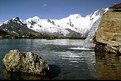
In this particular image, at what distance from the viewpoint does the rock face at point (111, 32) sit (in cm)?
7688

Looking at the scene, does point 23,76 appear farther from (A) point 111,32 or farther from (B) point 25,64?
(A) point 111,32

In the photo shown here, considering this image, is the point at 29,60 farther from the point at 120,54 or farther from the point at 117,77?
the point at 120,54

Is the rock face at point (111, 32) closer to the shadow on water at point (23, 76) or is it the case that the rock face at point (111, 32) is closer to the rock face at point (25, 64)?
the rock face at point (25, 64)

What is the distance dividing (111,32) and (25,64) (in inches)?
1788

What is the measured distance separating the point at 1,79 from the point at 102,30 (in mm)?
56178

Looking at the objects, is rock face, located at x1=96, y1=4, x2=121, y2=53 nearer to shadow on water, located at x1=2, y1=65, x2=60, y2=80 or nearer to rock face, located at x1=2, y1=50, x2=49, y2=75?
rock face, located at x1=2, y1=50, x2=49, y2=75

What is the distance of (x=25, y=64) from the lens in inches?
1638

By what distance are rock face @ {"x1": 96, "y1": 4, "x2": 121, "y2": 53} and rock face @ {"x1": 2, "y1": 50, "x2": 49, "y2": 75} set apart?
3886cm

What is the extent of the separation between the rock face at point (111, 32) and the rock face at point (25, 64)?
38858 millimetres

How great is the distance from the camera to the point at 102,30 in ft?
282

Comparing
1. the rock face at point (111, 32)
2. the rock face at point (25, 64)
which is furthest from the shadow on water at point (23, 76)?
the rock face at point (111, 32)

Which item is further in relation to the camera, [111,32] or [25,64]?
[111,32]

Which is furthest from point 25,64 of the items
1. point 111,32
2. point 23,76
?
point 111,32

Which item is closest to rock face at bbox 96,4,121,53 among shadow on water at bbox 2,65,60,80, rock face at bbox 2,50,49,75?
rock face at bbox 2,50,49,75
